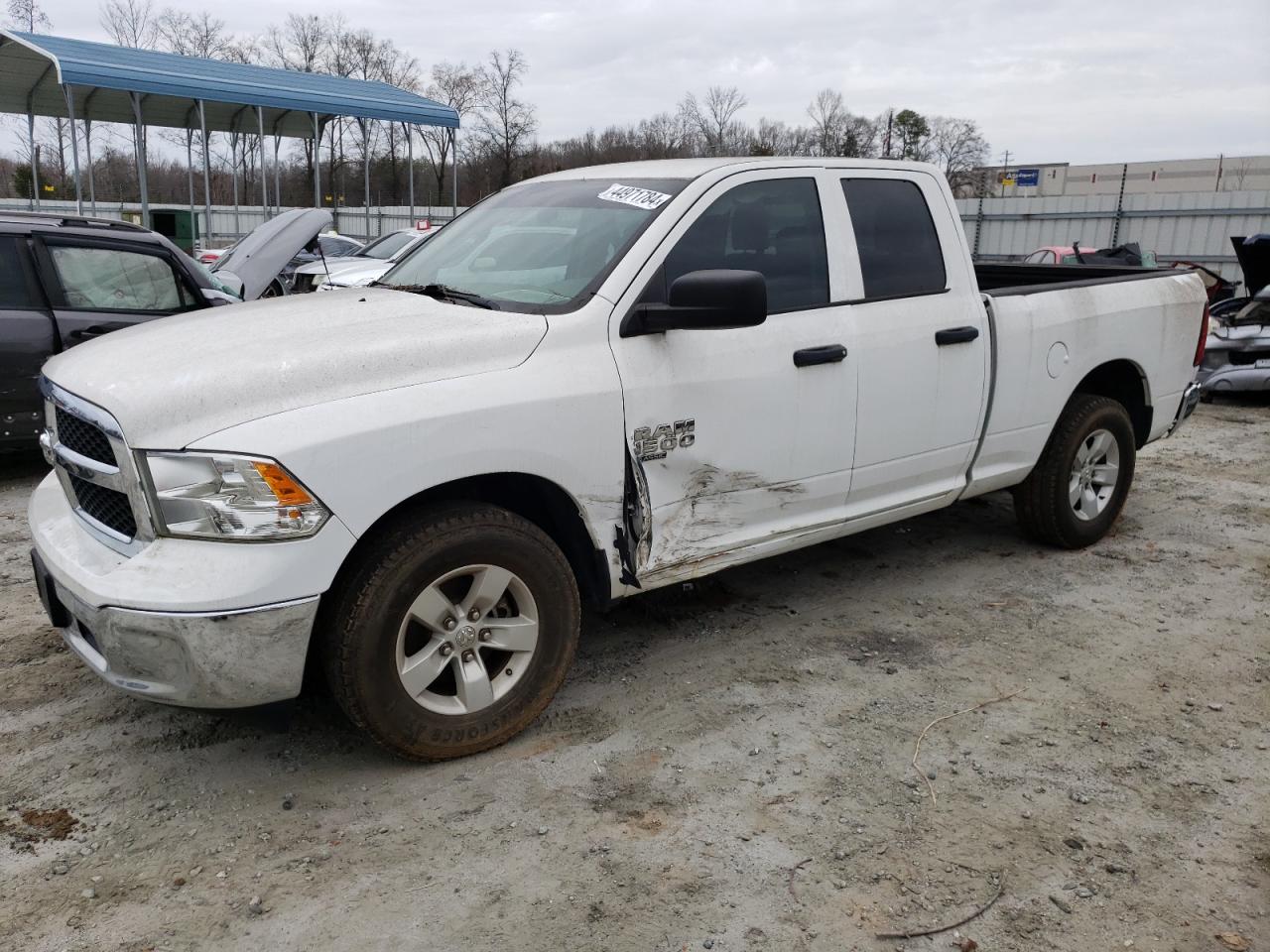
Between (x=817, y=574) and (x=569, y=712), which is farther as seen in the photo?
(x=817, y=574)

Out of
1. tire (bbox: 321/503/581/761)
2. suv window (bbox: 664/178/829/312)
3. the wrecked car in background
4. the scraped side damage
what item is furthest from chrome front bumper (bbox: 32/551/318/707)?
the wrecked car in background

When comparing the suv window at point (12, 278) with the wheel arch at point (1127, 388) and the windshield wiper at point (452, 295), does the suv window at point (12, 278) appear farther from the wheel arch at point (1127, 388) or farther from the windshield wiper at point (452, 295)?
the wheel arch at point (1127, 388)

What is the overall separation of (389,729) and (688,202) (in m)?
2.16

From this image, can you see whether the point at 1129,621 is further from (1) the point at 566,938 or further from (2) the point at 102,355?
(2) the point at 102,355

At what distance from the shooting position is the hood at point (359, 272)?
11.3 m

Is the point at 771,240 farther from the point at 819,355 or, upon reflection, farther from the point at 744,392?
the point at 744,392

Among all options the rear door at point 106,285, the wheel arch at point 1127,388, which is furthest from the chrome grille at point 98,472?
the wheel arch at point 1127,388

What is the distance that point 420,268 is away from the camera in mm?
4289

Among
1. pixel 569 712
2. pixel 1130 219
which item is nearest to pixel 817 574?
pixel 569 712

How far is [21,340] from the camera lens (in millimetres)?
6383

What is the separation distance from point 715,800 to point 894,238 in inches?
103

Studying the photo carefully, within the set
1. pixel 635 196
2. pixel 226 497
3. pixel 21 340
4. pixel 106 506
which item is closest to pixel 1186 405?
pixel 635 196

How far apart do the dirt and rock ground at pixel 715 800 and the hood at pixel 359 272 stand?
7060mm

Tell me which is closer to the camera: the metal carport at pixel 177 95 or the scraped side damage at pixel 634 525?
the scraped side damage at pixel 634 525
